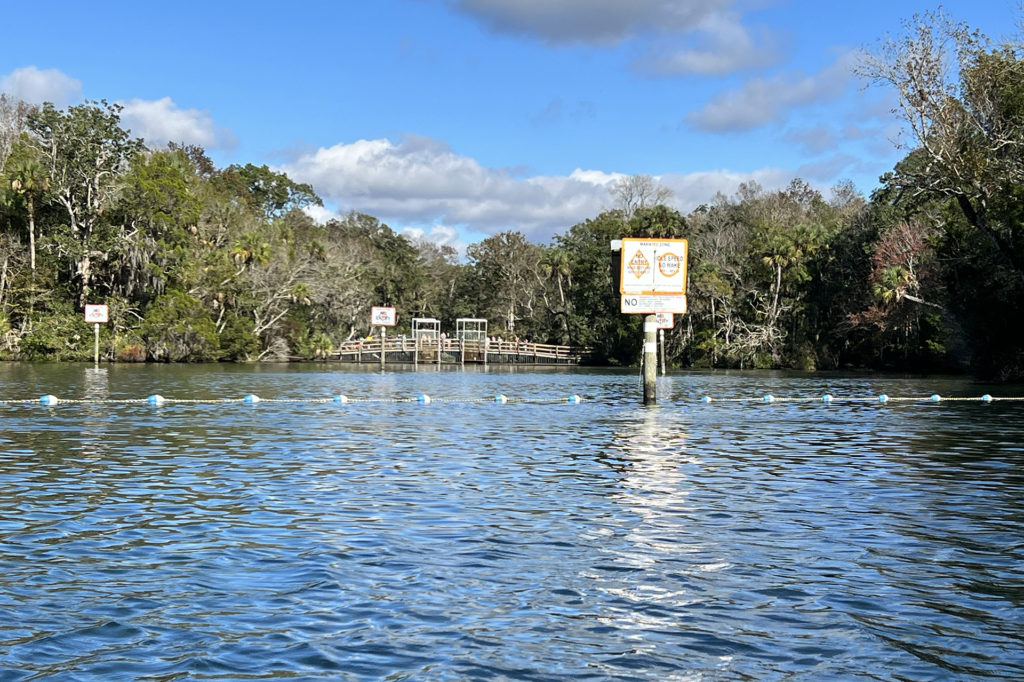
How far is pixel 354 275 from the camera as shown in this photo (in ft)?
286

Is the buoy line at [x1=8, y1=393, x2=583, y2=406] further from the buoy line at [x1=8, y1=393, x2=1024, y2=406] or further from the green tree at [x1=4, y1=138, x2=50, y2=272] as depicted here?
the green tree at [x1=4, y1=138, x2=50, y2=272]

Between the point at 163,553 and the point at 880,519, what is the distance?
23.3 ft

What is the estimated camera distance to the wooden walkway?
81.8 meters

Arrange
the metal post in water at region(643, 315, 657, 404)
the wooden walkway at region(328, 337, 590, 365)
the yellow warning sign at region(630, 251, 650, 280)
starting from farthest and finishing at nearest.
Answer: the wooden walkway at region(328, 337, 590, 365) < the yellow warning sign at region(630, 251, 650, 280) < the metal post in water at region(643, 315, 657, 404)

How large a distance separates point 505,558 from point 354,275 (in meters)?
79.7

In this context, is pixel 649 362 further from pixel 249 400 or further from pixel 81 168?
pixel 81 168

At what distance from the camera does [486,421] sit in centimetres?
2455

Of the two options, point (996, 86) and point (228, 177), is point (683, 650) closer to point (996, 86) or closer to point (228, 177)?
point (996, 86)

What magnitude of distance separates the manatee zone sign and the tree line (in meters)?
14.2

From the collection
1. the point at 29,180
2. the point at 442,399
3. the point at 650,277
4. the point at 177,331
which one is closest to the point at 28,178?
the point at 29,180

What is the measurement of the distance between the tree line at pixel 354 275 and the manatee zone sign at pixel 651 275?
14238 mm

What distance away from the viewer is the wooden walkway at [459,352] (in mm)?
81812

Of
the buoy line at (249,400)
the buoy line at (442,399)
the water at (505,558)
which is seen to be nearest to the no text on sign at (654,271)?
the buoy line at (442,399)

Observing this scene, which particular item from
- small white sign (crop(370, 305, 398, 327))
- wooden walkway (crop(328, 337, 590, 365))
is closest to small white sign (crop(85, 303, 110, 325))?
small white sign (crop(370, 305, 398, 327))
